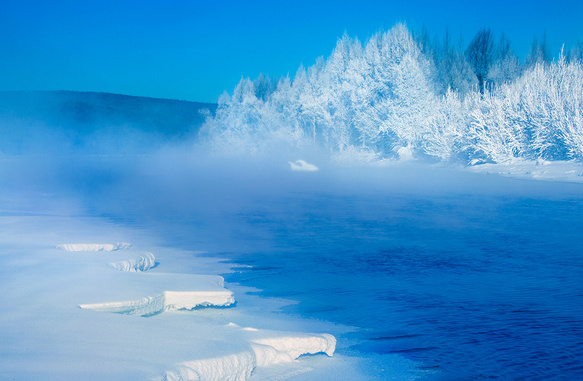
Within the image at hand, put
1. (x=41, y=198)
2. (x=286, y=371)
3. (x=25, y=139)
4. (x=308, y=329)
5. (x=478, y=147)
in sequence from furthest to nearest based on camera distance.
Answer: (x=25, y=139)
(x=478, y=147)
(x=41, y=198)
(x=308, y=329)
(x=286, y=371)

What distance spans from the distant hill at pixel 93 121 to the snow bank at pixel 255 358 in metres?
113

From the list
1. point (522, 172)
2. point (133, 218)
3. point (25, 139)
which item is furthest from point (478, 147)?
point (25, 139)

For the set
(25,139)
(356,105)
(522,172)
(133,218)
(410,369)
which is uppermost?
(25,139)

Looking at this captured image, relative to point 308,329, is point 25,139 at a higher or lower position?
higher

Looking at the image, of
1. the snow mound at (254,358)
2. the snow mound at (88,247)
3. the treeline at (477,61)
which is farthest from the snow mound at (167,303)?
the treeline at (477,61)

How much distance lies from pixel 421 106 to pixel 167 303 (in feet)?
128

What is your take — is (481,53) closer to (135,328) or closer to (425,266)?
(425,266)

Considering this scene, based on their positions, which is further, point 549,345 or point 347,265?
point 347,265

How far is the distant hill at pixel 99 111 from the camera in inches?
5595

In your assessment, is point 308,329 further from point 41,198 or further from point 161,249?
point 41,198

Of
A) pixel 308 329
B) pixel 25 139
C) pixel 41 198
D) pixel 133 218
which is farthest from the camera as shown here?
pixel 25 139

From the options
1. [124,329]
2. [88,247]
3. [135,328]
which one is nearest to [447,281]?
[135,328]

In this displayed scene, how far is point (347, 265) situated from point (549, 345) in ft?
14.2

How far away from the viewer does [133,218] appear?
1577 cm
